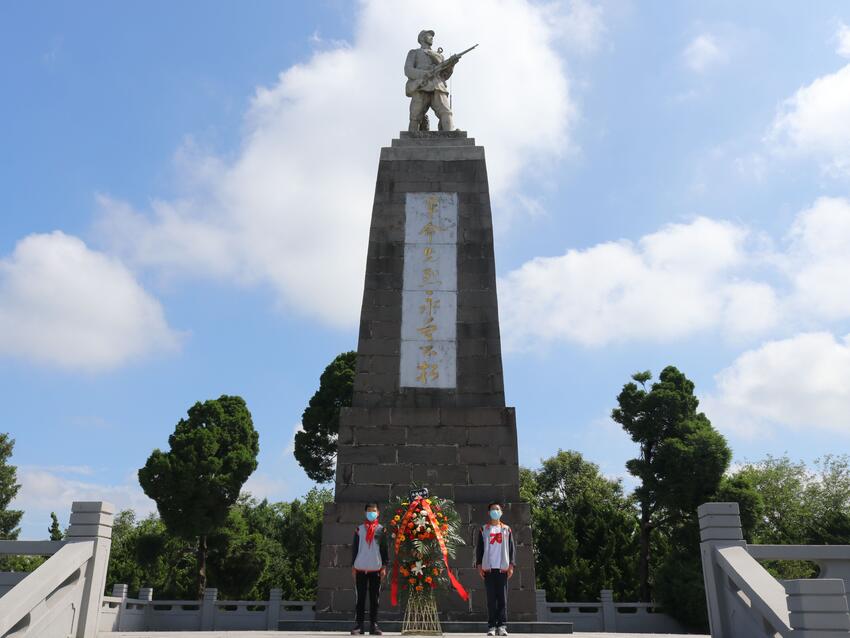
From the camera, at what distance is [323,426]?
24016 millimetres

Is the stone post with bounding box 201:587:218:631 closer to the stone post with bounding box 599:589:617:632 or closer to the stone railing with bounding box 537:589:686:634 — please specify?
the stone railing with bounding box 537:589:686:634

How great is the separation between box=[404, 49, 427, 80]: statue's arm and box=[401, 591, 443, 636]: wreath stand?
27.9 ft

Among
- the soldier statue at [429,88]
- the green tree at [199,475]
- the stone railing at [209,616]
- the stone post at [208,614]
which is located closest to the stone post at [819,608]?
the soldier statue at [429,88]

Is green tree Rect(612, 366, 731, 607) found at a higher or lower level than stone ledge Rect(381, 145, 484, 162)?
lower

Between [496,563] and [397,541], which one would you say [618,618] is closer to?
[496,563]

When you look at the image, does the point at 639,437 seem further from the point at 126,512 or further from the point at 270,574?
the point at 126,512

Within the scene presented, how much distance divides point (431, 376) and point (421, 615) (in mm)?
3484

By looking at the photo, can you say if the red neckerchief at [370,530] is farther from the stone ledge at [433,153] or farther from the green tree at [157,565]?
the green tree at [157,565]

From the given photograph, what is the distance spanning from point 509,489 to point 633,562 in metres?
13.7

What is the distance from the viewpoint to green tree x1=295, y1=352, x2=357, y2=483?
23.8m

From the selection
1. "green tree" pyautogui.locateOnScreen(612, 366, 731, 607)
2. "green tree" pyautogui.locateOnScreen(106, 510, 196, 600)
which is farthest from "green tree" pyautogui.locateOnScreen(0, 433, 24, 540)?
"green tree" pyautogui.locateOnScreen(612, 366, 731, 607)

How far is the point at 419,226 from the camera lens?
10.6 metres

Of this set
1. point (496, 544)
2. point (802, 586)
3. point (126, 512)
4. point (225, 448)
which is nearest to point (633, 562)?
point (225, 448)

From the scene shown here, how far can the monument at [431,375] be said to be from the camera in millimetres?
8625
